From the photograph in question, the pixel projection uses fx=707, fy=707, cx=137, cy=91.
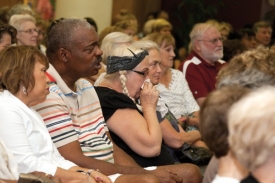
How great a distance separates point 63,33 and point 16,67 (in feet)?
2.55

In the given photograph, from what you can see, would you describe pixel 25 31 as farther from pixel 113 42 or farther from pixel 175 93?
pixel 175 93

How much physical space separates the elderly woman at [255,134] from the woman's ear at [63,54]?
2135 mm

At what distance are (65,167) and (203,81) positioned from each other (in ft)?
10.9

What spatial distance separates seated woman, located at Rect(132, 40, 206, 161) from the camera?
514 cm

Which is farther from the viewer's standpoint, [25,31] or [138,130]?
[25,31]

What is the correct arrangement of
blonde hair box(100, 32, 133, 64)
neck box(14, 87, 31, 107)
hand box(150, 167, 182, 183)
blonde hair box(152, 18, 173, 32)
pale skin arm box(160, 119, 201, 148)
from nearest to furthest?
neck box(14, 87, 31, 107) < hand box(150, 167, 182, 183) < pale skin arm box(160, 119, 201, 148) < blonde hair box(100, 32, 133, 64) < blonde hair box(152, 18, 173, 32)

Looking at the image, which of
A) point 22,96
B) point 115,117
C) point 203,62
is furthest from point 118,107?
point 203,62

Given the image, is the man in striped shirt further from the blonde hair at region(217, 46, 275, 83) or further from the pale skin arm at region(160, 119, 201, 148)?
the blonde hair at region(217, 46, 275, 83)

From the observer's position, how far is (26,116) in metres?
3.76

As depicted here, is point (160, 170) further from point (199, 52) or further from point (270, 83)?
point (199, 52)

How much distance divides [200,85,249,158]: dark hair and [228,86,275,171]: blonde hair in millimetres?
114

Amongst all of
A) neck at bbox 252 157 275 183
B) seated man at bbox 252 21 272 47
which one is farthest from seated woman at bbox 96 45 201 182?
seated man at bbox 252 21 272 47

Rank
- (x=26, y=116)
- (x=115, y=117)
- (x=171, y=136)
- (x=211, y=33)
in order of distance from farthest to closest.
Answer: (x=211, y=33)
(x=171, y=136)
(x=115, y=117)
(x=26, y=116)

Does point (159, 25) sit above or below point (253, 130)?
below
